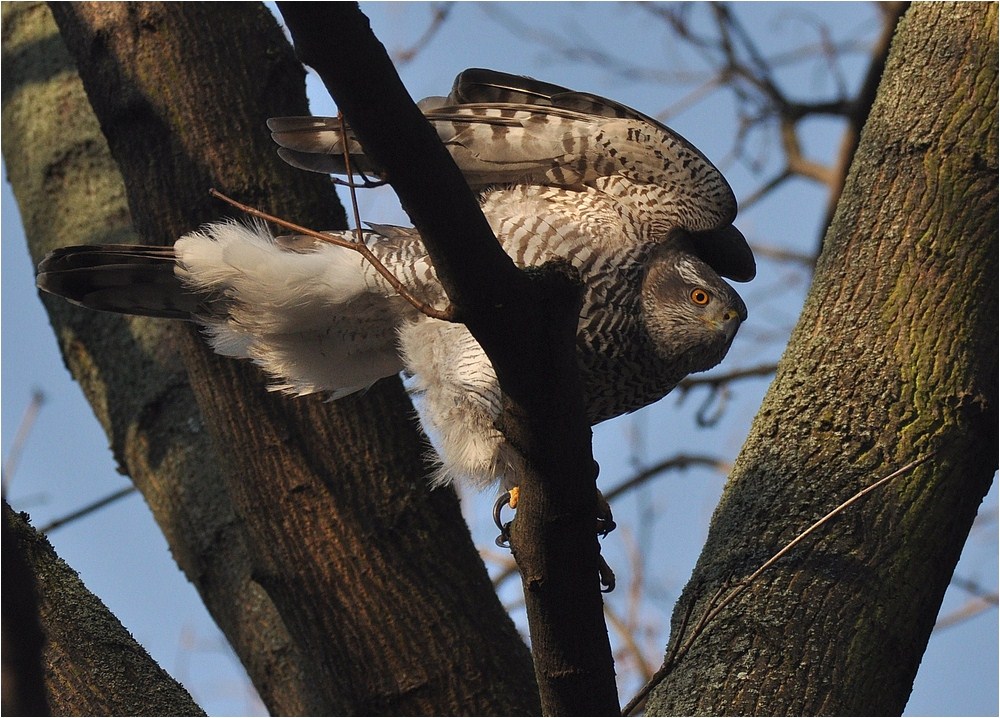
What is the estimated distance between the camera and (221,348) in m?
3.19

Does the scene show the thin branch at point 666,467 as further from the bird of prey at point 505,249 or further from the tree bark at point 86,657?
the tree bark at point 86,657

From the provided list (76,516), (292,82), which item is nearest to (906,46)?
(292,82)

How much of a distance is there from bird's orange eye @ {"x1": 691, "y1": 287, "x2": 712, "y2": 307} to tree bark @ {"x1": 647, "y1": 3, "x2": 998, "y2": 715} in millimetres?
310

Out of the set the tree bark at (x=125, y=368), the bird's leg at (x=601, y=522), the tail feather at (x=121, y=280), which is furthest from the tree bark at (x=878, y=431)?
the tail feather at (x=121, y=280)

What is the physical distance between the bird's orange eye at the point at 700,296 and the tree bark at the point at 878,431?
0.31m

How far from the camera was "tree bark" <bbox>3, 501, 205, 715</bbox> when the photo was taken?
2195 millimetres

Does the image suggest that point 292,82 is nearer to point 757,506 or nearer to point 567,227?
point 567,227

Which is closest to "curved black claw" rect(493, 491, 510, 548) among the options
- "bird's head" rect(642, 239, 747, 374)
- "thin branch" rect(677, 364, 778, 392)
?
"bird's head" rect(642, 239, 747, 374)

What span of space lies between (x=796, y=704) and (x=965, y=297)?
122 centimetres

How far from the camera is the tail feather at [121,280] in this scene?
3.16m

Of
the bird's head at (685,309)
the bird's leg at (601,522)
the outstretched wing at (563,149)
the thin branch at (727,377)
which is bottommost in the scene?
the bird's leg at (601,522)

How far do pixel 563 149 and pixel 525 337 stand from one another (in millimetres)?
1400

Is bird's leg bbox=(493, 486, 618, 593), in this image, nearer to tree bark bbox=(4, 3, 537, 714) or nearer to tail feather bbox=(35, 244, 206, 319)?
tree bark bbox=(4, 3, 537, 714)

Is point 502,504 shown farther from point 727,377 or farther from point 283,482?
point 727,377
